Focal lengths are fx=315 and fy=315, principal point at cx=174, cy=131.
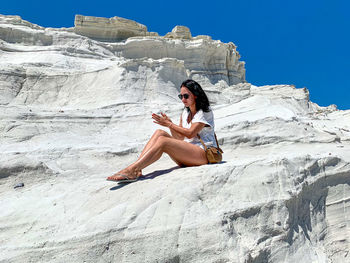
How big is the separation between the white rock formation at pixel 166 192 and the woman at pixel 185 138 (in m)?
0.18

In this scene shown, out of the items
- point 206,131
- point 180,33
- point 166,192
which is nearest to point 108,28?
point 180,33

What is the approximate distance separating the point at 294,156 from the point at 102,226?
2.72 m

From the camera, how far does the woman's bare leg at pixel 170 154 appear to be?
3.79 meters

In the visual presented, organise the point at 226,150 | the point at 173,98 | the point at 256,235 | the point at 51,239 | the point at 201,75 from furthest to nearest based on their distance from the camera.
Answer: the point at 201,75
the point at 173,98
the point at 226,150
the point at 256,235
the point at 51,239

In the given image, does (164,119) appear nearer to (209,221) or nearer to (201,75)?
(209,221)

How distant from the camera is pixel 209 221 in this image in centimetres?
317

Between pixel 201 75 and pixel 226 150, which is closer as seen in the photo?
pixel 226 150

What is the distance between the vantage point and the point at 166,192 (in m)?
3.49

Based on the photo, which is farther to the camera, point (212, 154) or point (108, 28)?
point (108, 28)

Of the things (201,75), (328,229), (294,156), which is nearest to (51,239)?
(294,156)

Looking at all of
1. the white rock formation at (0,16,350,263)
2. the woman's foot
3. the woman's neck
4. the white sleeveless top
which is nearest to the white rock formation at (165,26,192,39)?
the white rock formation at (0,16,350,263)

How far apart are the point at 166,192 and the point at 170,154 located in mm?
675

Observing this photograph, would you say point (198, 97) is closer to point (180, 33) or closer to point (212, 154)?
point (212, 154)

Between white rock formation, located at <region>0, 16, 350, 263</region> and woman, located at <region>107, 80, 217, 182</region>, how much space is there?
181mm
